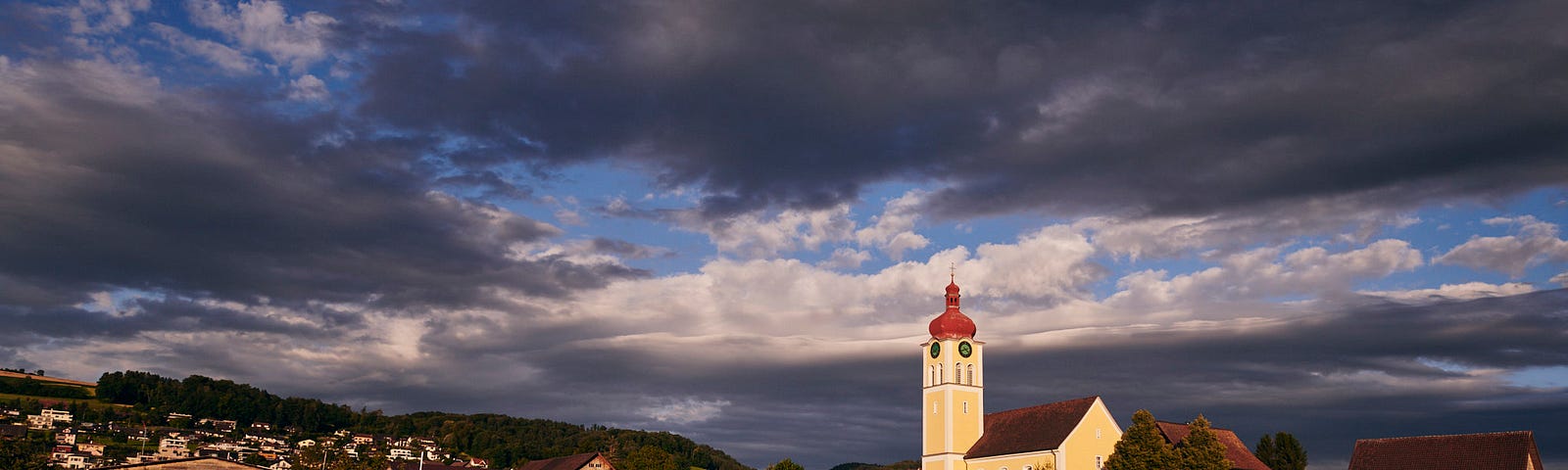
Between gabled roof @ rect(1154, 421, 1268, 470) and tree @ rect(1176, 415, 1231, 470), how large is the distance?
10.5m

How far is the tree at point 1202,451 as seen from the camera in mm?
65375

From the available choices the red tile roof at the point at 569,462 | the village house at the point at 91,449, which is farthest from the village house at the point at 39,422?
the red tile roof at the point at 569,462

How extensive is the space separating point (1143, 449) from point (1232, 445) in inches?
619

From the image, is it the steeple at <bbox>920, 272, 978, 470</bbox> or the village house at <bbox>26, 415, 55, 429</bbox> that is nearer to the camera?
the steeple at <bbox>920, 272, 978, 470</bbox>

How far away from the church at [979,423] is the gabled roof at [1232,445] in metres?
5.11

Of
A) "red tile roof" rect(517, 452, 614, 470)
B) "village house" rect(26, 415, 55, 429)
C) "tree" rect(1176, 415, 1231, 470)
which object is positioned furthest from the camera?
"village house" rect(26, 415, 55, 429)

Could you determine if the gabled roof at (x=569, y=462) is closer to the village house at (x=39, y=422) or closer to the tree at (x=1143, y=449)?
the tree at (x=1143, y=449)

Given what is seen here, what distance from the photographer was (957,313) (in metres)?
94.9

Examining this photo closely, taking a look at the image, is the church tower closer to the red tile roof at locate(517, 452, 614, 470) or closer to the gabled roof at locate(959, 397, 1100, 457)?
the gabled roof at locate(959, 397, 1100, 457)

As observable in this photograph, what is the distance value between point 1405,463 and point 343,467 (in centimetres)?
7549

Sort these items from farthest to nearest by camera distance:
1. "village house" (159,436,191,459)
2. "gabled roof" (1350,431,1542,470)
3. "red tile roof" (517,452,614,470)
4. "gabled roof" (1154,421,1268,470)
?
1. "village house" (159,436,191,459)
2. "red tile roof" (517,452,614,470)
3. "gabled roof" (1154,421,1268,470)
4. "gabled roof" (1350,431,1542,470)

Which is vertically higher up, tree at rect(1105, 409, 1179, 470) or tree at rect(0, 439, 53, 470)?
tree at rect(1105, 409, 1179, 470)

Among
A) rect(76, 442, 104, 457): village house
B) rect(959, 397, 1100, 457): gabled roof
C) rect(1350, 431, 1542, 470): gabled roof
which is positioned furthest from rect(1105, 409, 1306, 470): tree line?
rect(76, 442, 104, 457): village house

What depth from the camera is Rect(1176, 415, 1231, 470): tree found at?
65.4m
